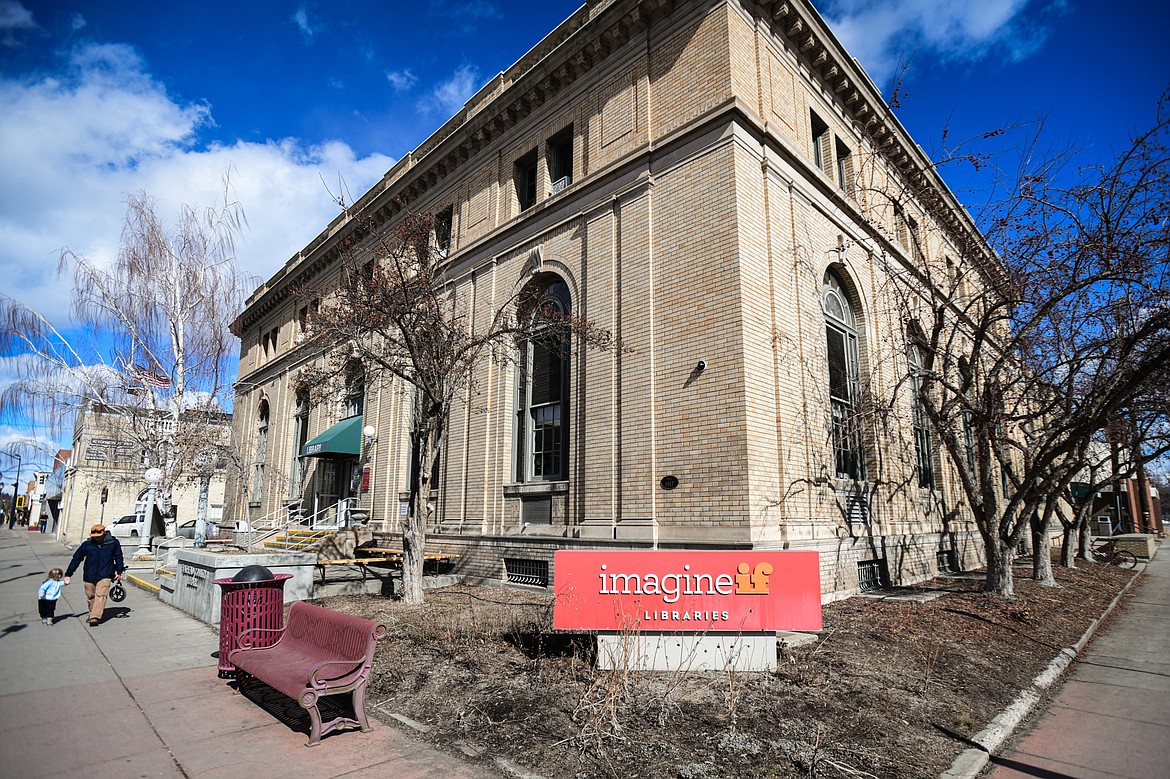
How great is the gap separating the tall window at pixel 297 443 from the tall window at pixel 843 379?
872 inches

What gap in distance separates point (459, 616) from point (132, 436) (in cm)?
2482

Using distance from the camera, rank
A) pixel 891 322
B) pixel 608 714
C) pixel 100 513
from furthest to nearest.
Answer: pixel 100 513 → pixel 891 322 → pixel 608 714

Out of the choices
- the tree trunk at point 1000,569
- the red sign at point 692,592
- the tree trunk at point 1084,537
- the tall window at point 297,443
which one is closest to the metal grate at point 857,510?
the tree trunk at point 1000,569

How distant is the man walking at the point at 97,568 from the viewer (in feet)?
35.5

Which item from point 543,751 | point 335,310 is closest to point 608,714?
point 543,751

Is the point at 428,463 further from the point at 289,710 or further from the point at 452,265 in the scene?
the point at 452,265

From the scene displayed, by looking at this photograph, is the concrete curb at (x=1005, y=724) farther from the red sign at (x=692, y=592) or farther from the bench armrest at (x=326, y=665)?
the bench armrest at (x=326, y=665)

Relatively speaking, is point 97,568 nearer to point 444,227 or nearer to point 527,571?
point 527,571

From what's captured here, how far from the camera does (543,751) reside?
5227 millimetres

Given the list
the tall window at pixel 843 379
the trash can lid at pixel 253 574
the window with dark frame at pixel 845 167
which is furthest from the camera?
the window with dark frame at pixel 845 167

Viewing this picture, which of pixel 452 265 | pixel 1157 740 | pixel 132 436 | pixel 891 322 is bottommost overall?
pixel 1157 740

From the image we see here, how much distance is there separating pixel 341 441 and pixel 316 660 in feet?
57.2

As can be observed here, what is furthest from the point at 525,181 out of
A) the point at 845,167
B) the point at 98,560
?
the point at 98,560

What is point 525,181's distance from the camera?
18.0 m
